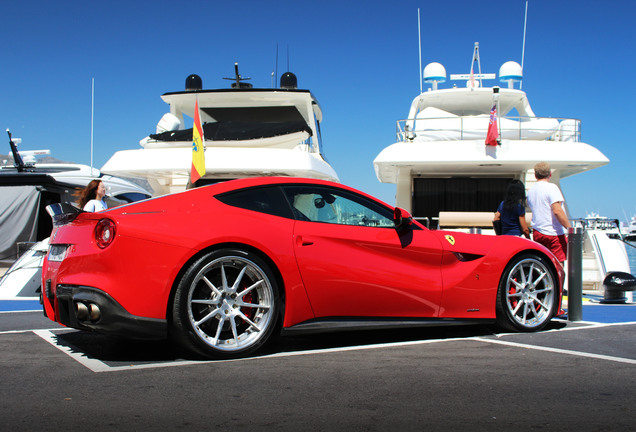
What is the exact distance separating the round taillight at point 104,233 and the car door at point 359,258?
4.08 feet

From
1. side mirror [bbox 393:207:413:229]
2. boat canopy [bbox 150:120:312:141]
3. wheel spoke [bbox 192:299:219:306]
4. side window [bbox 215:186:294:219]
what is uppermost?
boat canopy [bbox 150:120:312:141]

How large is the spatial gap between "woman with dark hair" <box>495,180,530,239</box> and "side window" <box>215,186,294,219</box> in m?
3.61

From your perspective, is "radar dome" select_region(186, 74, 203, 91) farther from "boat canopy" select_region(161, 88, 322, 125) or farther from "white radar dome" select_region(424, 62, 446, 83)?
"white radar dome" select_region(424, 62, 446, 83)

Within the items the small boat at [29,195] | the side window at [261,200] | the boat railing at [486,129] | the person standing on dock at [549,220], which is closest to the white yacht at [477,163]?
the boat railing at [486,129]

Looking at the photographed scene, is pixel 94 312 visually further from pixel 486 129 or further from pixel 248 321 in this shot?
pixel 486 129

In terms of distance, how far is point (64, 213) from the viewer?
427cm

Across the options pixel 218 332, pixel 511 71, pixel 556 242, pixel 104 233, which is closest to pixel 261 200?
pixel 218 332

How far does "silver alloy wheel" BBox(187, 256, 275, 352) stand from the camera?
397cm

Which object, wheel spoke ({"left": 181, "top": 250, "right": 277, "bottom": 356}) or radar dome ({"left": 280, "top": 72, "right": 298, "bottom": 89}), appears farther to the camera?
radar dome ({"left": 280, "top": 72, "right": 298, "bottom": 89})

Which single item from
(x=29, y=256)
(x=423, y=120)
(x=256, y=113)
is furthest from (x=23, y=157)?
(x=423, y=120)

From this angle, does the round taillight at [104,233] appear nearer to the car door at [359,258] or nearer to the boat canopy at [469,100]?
the car door at [359,258]

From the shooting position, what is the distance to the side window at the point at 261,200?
431cm

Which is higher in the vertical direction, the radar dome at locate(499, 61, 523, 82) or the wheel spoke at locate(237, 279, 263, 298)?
the radar dome at locate(499, 61, 523, 82)

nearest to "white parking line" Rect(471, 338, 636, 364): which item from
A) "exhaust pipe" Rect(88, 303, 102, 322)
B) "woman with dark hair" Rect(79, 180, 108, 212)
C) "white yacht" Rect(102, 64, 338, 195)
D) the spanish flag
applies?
"exhaust pipe" Rect(88, 303, 102, 322)
